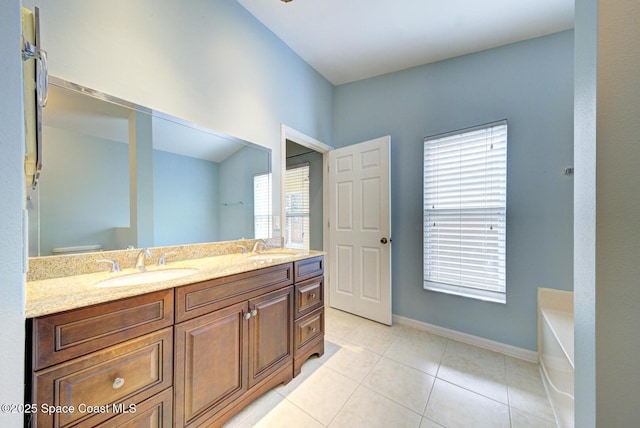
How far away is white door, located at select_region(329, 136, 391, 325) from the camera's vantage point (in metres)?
2.43

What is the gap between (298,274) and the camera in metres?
1.65

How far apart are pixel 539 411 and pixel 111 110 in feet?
9.84

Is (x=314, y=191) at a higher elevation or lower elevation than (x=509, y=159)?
lower

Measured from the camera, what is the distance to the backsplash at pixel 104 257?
1.00 metres

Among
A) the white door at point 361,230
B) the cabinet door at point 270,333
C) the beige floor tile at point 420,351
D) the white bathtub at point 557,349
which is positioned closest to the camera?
the white bathtub at point 557,349

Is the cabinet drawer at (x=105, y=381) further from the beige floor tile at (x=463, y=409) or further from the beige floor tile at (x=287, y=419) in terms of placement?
the beige floor tile at (x=463, y=409)

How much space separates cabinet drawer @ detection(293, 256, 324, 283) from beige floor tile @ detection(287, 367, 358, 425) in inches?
28.0

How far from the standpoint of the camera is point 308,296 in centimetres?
174

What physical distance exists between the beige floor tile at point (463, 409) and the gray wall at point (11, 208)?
1777 millimetres

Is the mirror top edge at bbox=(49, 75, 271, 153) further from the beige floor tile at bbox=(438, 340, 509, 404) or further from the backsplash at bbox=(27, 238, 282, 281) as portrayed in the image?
the beige floor tile at bbox=(438, 340, 509, 404)

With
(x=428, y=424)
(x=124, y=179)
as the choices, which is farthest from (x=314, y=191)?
(x=428, y=424)

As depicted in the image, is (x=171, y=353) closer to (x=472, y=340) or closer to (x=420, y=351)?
(x=420, y=351)

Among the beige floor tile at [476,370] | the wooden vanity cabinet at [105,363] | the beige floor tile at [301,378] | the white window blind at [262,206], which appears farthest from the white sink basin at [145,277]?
the beige floor tile at [476,370]

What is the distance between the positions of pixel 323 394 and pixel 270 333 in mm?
552
